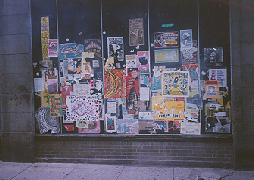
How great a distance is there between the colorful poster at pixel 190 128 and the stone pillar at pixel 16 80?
147 inches

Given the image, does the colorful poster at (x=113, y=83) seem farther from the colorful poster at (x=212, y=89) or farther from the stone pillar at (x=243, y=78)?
the stone pillar at (x=243, y=78)

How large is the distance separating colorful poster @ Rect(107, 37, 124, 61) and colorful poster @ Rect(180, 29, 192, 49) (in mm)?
1427

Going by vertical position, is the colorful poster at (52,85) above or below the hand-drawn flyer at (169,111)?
above

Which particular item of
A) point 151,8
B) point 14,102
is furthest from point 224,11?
point 14,102

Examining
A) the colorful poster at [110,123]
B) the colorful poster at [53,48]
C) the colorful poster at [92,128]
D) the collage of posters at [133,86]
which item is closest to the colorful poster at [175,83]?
the collage of posters at [133,86]

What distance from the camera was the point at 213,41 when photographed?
5309mm

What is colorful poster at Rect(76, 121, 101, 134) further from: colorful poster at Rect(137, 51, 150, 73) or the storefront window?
colorful poster at Rect(137, 51, 150, 73)

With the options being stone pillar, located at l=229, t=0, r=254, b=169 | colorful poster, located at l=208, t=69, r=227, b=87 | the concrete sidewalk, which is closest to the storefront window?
colorful poster, located at l=208, t=69, r=227, b=87

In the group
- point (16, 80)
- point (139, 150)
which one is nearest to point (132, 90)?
point (139, 150)

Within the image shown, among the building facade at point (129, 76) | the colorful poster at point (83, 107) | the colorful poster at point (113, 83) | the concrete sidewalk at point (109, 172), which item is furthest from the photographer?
the colorful poster at point (83, 107)

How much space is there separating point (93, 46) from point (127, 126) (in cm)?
213

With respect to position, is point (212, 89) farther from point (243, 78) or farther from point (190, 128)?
point (190, 128)

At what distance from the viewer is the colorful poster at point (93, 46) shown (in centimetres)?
573

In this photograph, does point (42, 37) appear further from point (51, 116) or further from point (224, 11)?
point (224, 11)
